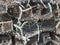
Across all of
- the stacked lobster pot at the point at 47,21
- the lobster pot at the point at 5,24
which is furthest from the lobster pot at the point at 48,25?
the lobster pot at the point at 5,24

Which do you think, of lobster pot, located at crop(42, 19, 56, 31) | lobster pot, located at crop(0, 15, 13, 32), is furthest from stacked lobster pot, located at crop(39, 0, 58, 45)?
lobster pot, located at crop(0, 15, 13, 32)

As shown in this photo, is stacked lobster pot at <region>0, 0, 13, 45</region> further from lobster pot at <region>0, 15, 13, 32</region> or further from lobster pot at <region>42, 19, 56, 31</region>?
lobster pot at <region>42, 19, 56, 31</region>

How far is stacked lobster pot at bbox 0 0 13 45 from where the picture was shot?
4.32ft

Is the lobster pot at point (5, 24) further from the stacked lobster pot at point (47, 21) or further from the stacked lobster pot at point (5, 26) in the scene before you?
the stacked lobster pot at point (47, 21)

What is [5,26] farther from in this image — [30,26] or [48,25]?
[48,25]

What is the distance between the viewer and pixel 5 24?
132 centimetres

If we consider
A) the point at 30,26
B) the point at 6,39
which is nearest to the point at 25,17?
the point at 30,26

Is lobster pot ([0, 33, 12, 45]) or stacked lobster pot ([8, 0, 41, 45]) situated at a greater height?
stacked lobster pot ([8, 0, 41, 45])

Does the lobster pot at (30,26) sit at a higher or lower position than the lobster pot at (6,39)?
higher

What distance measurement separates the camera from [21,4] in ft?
4.39

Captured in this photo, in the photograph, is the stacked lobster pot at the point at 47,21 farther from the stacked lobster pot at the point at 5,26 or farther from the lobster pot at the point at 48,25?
→ the stacked lobster pot at the point at 5,26

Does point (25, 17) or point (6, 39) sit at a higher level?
point (25, 17)

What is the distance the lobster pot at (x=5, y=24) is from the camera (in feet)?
4.31

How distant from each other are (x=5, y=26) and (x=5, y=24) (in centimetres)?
1
